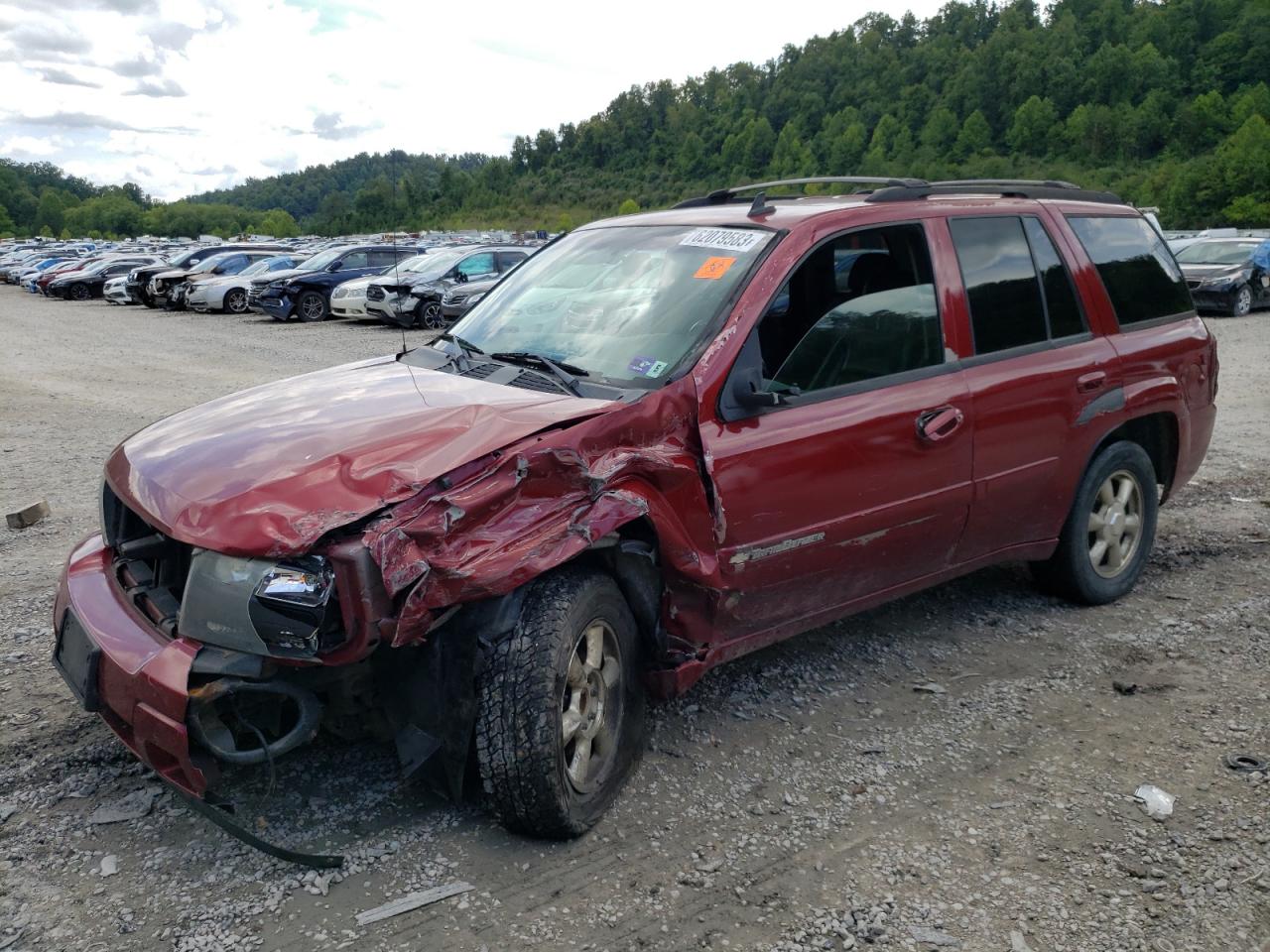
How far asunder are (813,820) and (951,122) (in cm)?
10661

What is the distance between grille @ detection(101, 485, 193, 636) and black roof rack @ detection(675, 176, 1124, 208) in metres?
2.65

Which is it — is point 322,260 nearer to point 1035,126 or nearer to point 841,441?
point 841,441

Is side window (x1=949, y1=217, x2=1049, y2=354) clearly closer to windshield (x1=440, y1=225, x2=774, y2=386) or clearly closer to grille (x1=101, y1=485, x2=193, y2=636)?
windshield (x1=440, y1=225, x2=774, y2=386)

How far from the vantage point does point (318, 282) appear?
901 inches

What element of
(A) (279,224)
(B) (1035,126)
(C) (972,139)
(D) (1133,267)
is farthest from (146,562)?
(A) (279,224)

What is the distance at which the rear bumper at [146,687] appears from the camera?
2680 millimetres

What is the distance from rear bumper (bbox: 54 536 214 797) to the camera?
2.68 meters

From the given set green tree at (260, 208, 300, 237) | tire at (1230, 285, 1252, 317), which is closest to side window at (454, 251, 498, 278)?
tire at (1230, 285, 1252, 317)

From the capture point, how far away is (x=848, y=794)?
133 inches

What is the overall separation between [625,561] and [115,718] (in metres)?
1.51

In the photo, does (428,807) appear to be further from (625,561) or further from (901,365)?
(901,365)

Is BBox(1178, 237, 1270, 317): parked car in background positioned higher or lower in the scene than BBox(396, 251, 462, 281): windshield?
lower

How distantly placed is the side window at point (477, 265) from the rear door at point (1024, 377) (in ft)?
54.5

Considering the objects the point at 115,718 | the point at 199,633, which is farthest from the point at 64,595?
the point at 199,633
